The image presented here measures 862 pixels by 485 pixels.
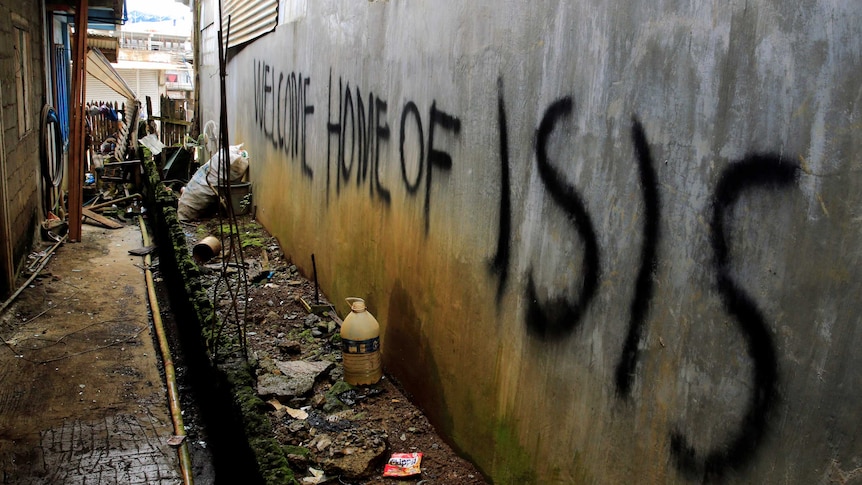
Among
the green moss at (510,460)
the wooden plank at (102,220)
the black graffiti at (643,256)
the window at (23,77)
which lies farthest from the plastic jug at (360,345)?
the wooden plank at (102,220)

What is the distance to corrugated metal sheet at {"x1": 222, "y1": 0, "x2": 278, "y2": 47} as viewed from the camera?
7924 millimetres

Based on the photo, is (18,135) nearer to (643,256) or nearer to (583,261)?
(583,261)

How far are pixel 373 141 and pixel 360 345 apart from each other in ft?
5.00

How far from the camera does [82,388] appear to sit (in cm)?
448

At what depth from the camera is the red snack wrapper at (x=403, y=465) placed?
3.45m

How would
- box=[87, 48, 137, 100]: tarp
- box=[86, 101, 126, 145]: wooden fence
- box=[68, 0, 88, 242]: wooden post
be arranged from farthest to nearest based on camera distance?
box=[86, 101, 126, 145]: wooden fence < box=[87, 48, 137, 100]: tarp < box=[68, 0, 88, 242]: wooden post

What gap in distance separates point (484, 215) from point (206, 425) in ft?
8.44

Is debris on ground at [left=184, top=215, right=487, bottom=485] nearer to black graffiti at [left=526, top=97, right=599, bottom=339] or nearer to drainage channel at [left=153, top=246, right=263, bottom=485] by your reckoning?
drainage channel at [left=153, top=246, right=263, bottom=485]

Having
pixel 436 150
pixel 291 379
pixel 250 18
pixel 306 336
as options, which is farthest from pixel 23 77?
pixel 436 150

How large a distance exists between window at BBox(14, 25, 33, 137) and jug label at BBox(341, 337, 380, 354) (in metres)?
5.10

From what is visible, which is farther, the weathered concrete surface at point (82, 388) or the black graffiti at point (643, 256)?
the weathered concrete surface at point (82, 388)

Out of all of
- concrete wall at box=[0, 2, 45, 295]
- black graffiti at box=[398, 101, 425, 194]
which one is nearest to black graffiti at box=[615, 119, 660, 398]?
black graffiti at box=[398, 101, 425, 194]

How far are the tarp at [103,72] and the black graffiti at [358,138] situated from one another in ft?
37.3

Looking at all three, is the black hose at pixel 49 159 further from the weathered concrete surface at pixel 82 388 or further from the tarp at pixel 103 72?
the tarp at pixel 103 72
